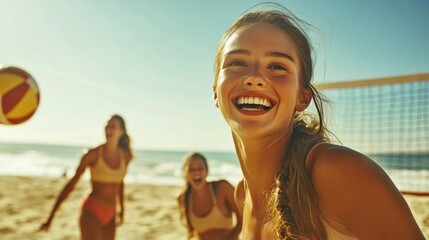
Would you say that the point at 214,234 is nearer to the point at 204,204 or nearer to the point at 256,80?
the point at 204,204

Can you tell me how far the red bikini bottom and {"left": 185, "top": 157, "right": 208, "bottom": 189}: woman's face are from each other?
1.19m

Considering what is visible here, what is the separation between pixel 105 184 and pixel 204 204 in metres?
1.46

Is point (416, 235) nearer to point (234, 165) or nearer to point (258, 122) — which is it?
point (258, 122)

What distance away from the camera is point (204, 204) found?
5.34 meters

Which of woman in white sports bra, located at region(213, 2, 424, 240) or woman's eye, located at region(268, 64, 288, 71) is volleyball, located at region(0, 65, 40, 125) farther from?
woman's eye, located at region(268, 64, 288, 71)

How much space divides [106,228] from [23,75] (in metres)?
2.30

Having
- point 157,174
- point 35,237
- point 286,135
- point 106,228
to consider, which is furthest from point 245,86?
point 157,174

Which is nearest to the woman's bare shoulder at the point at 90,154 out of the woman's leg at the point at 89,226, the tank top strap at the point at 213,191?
the woman's leg at the point at 89,226

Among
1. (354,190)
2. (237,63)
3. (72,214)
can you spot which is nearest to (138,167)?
(72,214)

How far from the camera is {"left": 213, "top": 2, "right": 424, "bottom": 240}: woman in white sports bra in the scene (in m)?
1.21

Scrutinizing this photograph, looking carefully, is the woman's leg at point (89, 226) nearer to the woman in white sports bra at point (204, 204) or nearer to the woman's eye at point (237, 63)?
the woman in white sports bra at point (204, 204)

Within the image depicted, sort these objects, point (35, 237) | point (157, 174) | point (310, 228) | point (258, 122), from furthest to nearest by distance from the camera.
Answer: point (157, 174), point (35, 237), point (258, 122), point (310, 228)

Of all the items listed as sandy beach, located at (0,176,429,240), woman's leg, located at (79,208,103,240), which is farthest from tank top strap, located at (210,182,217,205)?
sandy beach, located at (0,176,429,240)

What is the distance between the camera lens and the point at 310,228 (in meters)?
1.45
